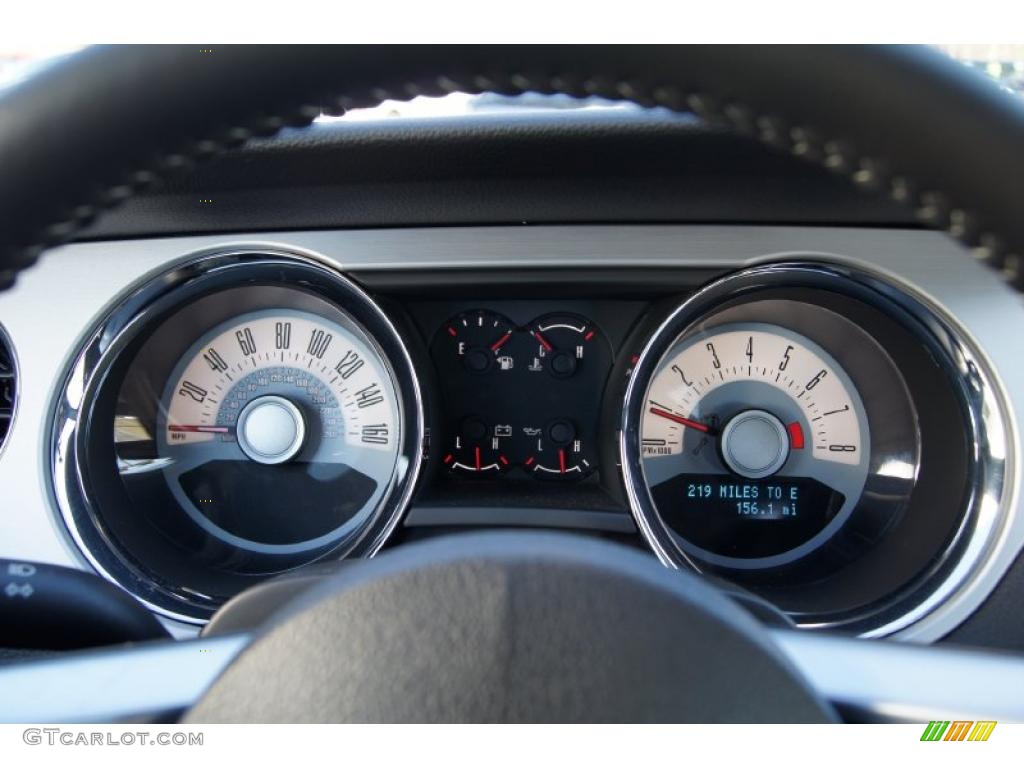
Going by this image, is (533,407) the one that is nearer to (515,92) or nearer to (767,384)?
(767,384)

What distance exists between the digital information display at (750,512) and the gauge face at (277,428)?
0.71 metres

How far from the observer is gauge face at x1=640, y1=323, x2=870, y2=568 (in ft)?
6.68

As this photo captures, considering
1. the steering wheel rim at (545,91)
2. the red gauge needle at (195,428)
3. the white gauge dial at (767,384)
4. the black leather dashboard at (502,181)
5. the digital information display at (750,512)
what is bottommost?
the digital information display at (750,512)

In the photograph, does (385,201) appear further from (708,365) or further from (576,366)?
(708,365)

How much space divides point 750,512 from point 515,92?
1543 mm

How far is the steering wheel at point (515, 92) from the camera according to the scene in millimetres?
642

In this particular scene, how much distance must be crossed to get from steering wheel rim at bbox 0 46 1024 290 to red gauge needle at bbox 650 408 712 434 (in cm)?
141

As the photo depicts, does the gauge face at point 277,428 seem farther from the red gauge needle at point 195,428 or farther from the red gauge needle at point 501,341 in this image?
the red gauge needle at point 501,341

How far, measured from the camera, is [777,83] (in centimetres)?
64

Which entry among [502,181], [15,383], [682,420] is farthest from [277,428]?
[682,420]

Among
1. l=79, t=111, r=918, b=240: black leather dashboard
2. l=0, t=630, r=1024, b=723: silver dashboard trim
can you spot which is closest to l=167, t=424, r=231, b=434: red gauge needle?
l=79, t=111, r=918, b=240: black leather dashboard

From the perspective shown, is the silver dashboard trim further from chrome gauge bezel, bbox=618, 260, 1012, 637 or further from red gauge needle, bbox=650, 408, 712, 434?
red gauge needle, bbox=650, 408, 712, 434
